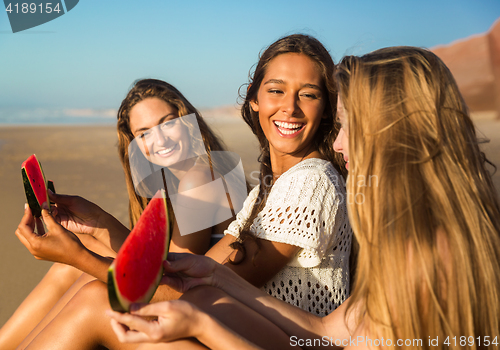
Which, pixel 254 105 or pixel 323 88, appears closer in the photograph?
pixel 323 88

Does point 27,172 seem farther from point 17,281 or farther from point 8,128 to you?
point 8,128

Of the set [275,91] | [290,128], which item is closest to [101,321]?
[290,128]

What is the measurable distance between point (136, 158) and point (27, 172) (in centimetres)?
174

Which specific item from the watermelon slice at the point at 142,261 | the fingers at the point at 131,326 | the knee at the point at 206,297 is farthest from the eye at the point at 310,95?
the fingers at the point at 131,326

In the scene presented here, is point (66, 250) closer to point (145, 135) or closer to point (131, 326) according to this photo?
point (131, 326)

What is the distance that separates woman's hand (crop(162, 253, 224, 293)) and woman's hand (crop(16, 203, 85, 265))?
0.68 metres

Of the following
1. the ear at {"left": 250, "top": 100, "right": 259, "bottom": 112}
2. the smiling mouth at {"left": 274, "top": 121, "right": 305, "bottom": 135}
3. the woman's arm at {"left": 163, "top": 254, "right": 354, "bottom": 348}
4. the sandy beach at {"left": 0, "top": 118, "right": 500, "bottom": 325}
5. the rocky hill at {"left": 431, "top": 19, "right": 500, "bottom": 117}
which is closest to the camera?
the woman's arm at {"left": 163, "top": 254, "right": 354, "bottom": 348}

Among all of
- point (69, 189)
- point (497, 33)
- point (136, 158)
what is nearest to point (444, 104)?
point (136, 158)

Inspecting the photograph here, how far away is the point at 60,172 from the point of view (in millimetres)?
13164

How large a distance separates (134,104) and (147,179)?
850 mm

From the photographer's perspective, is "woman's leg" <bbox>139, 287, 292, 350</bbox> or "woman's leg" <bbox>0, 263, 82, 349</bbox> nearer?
"woman's leg" <bbox>139, 287, 292, 350</bbox>

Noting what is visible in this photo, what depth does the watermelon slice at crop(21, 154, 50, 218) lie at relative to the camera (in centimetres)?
265

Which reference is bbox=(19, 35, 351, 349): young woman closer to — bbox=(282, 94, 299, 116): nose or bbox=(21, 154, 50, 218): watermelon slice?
bbox=(282, 94, 299, 116): nose

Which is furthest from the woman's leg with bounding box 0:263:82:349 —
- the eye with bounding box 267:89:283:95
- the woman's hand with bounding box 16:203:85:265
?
the eye with bounding box 267:89:283:95
